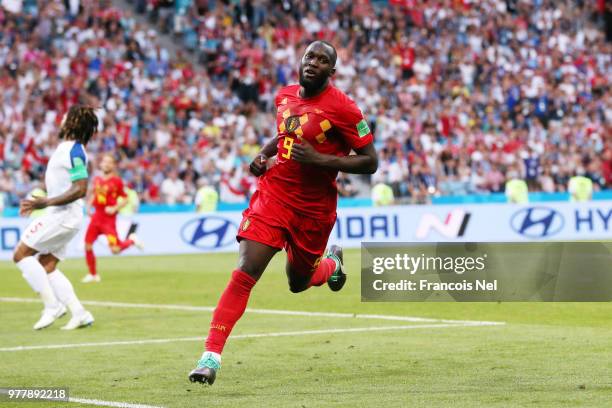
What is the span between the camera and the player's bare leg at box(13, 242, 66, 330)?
13438 millimetres

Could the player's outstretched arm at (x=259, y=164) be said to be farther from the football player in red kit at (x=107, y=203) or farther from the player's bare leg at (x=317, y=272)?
the football player in red kit at (x=107, y=203)

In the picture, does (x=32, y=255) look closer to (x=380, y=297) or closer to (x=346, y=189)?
(x=380, y=297)

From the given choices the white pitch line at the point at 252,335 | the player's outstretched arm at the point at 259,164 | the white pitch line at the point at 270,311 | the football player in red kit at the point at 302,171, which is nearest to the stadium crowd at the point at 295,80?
the white pitch line at the point at 270,311

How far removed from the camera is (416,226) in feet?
95.5

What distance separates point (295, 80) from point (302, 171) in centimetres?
2685

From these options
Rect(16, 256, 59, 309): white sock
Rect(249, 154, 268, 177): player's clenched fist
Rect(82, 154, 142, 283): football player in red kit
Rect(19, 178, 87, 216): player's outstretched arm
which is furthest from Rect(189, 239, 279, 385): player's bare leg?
Rect(82, 154, 142, 283): football player in red kit

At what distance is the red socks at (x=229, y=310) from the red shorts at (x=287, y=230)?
318 mm

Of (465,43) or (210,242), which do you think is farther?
(465,43)

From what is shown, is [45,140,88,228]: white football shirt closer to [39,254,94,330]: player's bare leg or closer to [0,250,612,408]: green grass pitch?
[39,254,94,330]: player's bare leg

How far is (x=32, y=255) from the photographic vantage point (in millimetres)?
13508

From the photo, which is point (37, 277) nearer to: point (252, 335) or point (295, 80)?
point (252, 335)

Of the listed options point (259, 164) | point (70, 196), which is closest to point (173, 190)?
point (70, 196)

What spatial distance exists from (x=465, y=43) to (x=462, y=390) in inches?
1263

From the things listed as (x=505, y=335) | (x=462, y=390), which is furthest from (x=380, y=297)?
(x=505, y=335)
